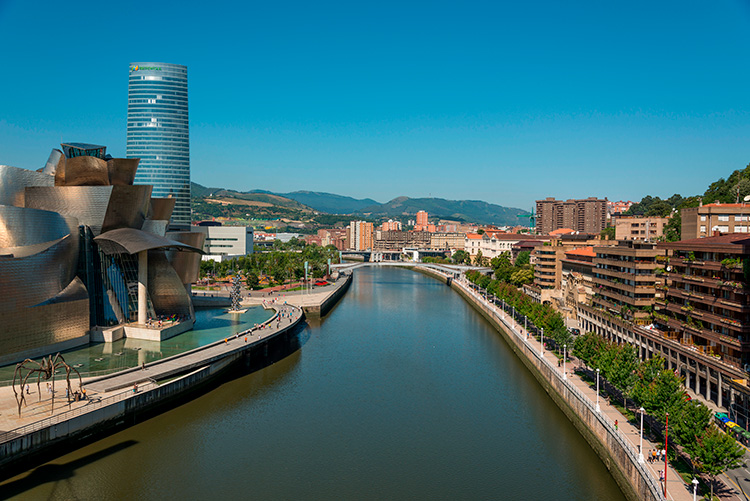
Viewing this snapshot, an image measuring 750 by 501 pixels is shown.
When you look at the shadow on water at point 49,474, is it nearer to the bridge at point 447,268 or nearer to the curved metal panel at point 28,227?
the curved metal panel at point 28,227

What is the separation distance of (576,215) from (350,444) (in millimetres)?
177813

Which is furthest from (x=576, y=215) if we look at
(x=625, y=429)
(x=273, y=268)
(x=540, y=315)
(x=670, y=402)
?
(x=670, y=402)

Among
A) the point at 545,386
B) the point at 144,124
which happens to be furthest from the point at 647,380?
the point at 144,124

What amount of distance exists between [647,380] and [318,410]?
16.6m

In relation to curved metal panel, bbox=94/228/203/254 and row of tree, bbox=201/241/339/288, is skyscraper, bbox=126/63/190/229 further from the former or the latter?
curved metal panel, bbox=94/228/203/254

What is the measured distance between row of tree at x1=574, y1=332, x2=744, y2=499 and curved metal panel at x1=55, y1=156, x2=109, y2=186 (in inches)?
1342

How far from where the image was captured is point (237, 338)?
40688 millimetres

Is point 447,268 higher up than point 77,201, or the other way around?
point 77,201

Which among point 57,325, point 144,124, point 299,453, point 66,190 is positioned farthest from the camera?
point 144,124

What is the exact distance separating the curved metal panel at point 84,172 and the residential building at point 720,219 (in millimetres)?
48914

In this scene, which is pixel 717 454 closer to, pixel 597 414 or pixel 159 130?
pixel 597 414

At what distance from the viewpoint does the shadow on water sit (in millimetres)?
20719

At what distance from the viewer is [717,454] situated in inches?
695

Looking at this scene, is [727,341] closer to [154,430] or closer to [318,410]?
[318,410]
